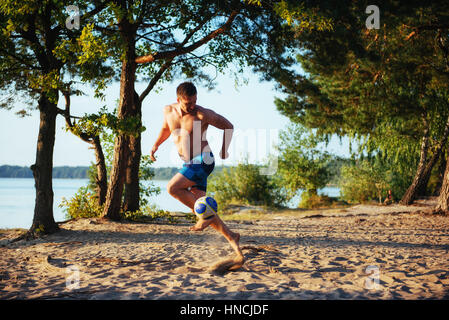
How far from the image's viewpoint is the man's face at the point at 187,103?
4.32m

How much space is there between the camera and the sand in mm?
3605

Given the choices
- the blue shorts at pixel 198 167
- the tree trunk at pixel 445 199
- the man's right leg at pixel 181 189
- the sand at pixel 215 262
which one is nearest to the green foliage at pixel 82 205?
the sand at pixel 215 262

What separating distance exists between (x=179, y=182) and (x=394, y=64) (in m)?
10.5

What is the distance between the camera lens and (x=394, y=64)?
12.0m

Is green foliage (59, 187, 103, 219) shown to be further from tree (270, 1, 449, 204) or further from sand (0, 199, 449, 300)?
tree (270, 1, 449, 204)

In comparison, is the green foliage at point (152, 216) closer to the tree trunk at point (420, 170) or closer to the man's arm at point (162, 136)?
the man's arm at point (162, 136)

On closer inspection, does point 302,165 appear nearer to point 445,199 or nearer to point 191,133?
point 445,199

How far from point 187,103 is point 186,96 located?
0.09 m

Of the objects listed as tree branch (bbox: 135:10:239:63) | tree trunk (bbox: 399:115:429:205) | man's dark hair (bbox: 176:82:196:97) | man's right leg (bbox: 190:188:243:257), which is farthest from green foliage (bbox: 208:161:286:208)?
man's dark hair (bbox: 176:82:196:97)

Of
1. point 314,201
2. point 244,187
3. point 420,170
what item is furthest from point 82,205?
Answer: point 314,201

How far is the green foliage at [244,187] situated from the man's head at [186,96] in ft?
62.0

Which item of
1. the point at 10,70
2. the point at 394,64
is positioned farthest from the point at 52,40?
the point at 394,64

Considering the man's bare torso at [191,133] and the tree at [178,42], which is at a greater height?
the tree at [178,42]
